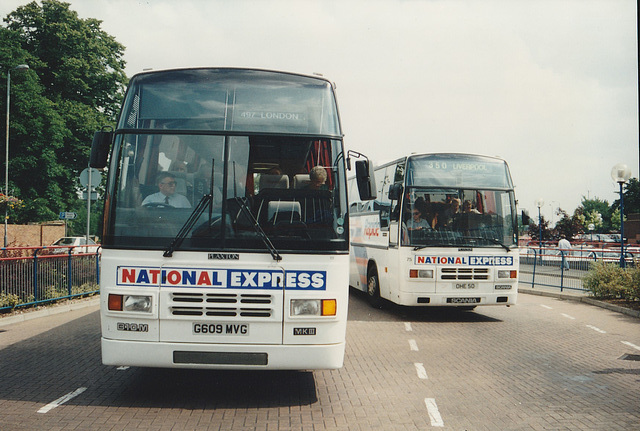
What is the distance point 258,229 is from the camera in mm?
6082

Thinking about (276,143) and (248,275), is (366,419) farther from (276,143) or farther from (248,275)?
(276,143)

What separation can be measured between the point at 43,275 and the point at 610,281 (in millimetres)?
14001

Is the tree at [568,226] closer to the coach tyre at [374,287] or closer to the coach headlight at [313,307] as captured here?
the coach tyre at [374,287]

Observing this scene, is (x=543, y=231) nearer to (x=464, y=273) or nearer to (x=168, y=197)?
(x=464, y=273)

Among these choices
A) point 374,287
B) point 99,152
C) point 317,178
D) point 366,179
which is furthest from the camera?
point 374,287

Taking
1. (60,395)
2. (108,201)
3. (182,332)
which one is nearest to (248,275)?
(182,332)

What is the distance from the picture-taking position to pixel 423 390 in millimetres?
6812

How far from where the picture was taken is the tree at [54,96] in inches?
1293

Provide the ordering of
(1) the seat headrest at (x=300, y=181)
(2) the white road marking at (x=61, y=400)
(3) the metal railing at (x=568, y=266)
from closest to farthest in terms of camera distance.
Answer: (2) the white road marking at (x=61, y=400) < (1) the seat headrest at (x=300, y=181) < (3) the metal railing at (x=568, y=266)

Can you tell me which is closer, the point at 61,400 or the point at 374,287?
the point at 61,400

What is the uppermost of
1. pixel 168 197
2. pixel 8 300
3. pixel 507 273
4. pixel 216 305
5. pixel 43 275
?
pixel 168 197

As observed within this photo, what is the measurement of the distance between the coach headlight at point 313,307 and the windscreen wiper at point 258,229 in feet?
1.55

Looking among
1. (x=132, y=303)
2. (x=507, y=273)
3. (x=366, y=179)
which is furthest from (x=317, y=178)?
(x=507, y=273)

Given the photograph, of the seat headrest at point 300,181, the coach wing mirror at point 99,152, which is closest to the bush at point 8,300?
the coach wing mirror at point 99,152
